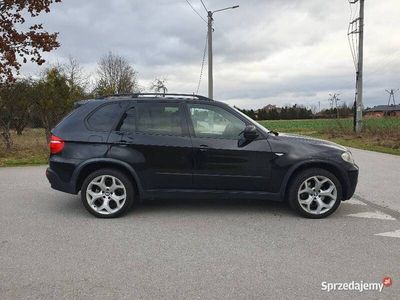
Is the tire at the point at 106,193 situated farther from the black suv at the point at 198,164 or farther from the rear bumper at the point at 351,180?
the rear bumper at the point at 351,180

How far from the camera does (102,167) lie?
17.8 feet

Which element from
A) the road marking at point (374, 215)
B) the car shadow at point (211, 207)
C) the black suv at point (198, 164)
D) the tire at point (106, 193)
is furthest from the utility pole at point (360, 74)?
the tire at point (106, 193)

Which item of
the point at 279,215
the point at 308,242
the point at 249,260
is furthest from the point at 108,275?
the point at 279,215

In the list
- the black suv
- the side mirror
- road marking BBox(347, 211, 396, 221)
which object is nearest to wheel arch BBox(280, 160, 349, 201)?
the black suv

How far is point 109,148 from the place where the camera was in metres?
5.35

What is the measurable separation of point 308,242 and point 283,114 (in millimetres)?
78949

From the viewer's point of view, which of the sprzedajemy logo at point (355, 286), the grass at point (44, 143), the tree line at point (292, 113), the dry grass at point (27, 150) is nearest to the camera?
the sprzedajemy logo at point (355, 286)

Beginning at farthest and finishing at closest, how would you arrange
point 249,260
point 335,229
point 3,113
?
1. point 3,113
2. point 335,229
3. point 249,260

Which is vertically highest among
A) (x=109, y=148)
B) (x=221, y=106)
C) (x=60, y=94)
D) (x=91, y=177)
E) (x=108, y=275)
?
(x=60, y=94)

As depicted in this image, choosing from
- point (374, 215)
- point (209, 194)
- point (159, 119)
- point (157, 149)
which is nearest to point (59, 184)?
point (157, 149)

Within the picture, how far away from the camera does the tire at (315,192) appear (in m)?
5.31

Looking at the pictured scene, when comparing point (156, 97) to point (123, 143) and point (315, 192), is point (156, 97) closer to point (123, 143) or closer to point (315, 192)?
point (123, 143)

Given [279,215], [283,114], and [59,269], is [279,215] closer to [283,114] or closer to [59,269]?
[59,269]

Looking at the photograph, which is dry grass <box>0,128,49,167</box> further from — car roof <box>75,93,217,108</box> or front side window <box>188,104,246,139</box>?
front side window <box>188,104,246,139</box>
